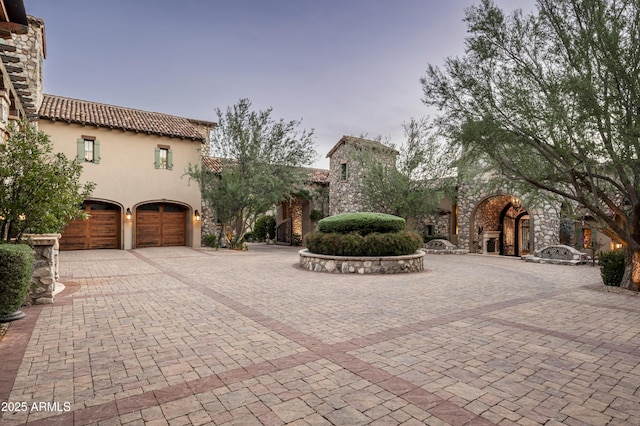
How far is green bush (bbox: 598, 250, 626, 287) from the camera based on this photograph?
8992mm

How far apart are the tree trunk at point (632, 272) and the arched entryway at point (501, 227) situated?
10729 mm

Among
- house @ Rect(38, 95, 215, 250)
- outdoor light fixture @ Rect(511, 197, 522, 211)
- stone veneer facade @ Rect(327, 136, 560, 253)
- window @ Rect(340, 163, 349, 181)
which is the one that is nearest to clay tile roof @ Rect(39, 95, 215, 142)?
house @ Rect(38, 95, 215, 250)

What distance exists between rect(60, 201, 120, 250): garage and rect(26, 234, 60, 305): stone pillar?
11952mm

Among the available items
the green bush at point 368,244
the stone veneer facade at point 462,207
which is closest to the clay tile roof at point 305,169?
the stone veneer facade at point 462,207

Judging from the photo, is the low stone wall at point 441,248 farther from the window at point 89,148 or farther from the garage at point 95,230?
the window at point 89,148

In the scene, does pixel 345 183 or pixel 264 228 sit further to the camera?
pixel 264 228

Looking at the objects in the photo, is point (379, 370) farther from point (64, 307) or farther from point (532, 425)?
point (64, 307)

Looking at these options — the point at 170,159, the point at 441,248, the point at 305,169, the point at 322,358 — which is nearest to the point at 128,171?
the point at 170,159

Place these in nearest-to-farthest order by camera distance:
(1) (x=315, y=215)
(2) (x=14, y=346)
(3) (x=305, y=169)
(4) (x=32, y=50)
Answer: (2) (x=14, y=346)
(4) (x=32, y=50)
(3) (x=305, y=169)
(1) (x=315, y=215)

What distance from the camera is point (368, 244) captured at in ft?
36.4

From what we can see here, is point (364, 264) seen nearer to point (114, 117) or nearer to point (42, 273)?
point (42, 273)

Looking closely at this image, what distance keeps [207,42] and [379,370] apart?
594 inches

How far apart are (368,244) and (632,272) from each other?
6701 millimetres

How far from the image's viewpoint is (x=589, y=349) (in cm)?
439
